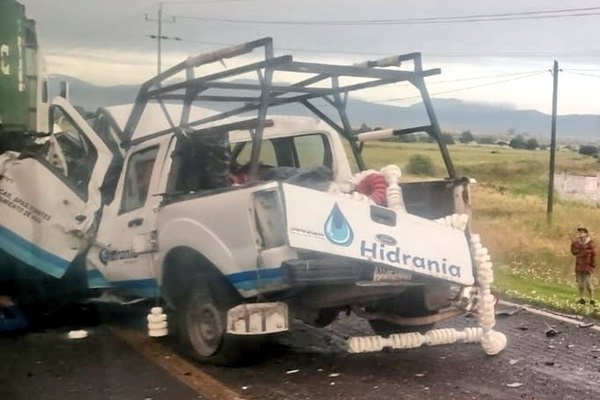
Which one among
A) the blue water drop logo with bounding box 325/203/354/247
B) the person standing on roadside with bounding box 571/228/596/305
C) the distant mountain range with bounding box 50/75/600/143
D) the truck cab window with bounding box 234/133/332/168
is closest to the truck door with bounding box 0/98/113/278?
the distant mountain range with bounding box 50/75/600/143

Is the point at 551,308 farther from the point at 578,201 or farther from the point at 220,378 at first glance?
the point at 220,378

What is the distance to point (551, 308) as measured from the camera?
6.93 meters

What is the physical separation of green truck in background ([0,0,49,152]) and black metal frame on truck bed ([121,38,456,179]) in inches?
17.8

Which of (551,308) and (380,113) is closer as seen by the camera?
(380,113)

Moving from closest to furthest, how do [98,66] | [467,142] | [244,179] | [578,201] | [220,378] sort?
[98,66] → [220,378] → [244,179] → [467,142] → [578,201]

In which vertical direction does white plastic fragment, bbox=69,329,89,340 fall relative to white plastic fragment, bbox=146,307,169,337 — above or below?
below

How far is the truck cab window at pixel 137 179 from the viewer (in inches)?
209

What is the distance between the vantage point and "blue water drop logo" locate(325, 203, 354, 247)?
424 cm

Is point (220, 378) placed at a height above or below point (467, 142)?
below

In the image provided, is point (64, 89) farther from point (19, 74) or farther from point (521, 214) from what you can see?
point (521, 214)

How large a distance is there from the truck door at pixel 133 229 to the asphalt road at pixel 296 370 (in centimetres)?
29

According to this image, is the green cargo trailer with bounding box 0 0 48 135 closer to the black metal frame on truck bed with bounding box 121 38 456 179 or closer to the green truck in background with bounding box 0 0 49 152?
the green truck in background with bounding box 0 0 49 152

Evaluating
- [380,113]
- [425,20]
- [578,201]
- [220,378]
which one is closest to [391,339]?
[220,378]

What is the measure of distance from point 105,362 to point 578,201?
4.15 m
